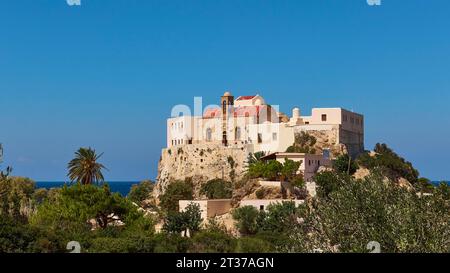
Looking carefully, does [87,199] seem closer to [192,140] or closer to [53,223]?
[53,223]

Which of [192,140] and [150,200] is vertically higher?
[192,140]

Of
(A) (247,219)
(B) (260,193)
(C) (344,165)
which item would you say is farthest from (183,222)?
(C) (344,165)

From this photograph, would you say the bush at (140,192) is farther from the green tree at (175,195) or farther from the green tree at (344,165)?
the green tree at (344,165)

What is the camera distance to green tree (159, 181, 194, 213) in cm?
5766

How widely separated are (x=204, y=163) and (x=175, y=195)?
18.7ft

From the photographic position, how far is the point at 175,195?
58781mm

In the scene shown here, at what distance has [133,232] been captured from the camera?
124 feet

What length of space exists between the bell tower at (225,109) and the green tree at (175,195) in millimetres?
5862

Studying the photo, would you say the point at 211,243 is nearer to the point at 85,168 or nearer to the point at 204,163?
the point at 85,168

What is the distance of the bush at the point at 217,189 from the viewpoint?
5659cm

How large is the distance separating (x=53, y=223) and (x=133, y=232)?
16.0 ft

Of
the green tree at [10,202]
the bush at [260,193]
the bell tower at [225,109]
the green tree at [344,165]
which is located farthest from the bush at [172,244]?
the bell tower at [225,109]

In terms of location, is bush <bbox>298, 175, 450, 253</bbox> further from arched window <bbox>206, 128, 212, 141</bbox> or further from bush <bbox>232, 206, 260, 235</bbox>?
arched window <bbox>206, 128, 212, 141</bbox>
